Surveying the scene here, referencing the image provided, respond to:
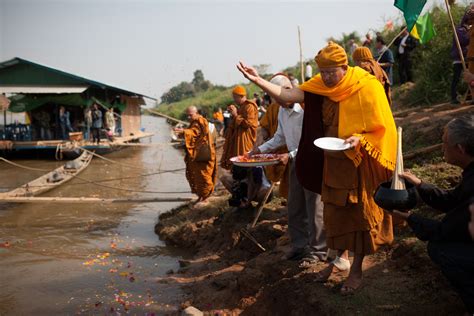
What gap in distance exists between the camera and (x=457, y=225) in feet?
7.96

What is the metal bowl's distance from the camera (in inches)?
103

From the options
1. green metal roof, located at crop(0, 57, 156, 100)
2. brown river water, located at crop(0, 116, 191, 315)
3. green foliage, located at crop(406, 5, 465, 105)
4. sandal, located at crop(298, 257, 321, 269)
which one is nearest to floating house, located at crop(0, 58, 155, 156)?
green metal roof, located at crop(0, 57, 156, 100)

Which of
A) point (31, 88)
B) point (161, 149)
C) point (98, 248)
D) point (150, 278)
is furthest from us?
point (161, 149)

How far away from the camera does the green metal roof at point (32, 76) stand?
20156 mm

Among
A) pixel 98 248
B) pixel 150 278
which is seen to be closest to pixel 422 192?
pixel 150 278

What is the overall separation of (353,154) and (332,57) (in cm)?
72

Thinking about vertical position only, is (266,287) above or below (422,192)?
below

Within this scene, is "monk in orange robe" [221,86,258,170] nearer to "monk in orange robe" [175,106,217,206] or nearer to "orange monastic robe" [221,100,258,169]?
"orange monastic robe" [221,100,258,169]

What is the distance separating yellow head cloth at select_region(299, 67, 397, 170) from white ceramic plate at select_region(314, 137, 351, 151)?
0.37 ft

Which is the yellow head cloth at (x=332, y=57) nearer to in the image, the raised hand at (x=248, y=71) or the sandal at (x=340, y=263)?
the raised hand at (x=248, y=71)

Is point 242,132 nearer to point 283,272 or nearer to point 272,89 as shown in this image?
point 283,272

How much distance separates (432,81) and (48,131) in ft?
53.9

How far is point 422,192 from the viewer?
2758mm

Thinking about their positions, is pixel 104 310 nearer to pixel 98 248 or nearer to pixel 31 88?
pixel 98 248
